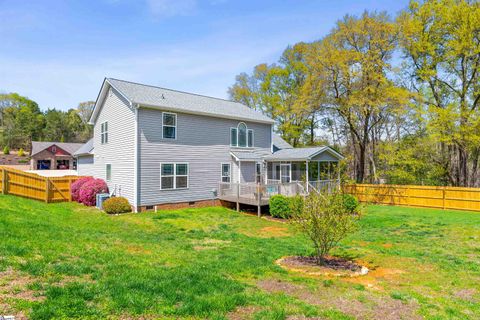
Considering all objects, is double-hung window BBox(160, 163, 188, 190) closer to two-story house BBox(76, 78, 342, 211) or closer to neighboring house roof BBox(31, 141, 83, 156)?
two-story house BBox(76, 78, 342, 211)

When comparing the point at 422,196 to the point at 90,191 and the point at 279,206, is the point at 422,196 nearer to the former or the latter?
the point at 279,206

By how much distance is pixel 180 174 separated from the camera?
16.7 m

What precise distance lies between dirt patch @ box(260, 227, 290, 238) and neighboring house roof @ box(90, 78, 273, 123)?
27.3ft

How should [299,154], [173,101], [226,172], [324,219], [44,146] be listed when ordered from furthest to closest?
1. [44,146]
2. [226,172]
3. [299,154]
4. [173,101]
5. [324,219]

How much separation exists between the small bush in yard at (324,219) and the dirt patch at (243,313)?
3110 millimetres

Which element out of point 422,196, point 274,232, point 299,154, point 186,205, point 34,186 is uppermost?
point 299,154

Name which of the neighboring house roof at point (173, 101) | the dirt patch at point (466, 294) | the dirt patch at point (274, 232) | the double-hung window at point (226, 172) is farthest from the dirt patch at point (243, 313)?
the double-hung window at point (226, 172)

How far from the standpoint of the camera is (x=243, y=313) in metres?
4.32

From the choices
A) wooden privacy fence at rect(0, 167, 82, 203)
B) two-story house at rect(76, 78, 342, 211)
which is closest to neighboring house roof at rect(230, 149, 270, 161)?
two-story house at rect(76, 78, 342, 211)

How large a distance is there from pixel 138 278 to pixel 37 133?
74896mm

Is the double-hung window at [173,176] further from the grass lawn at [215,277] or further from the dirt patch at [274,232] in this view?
the dirt patch at [274,232]

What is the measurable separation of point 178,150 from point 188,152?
0.68m

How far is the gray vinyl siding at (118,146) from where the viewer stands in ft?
50.8

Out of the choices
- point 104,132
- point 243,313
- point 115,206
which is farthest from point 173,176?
point 243,313
